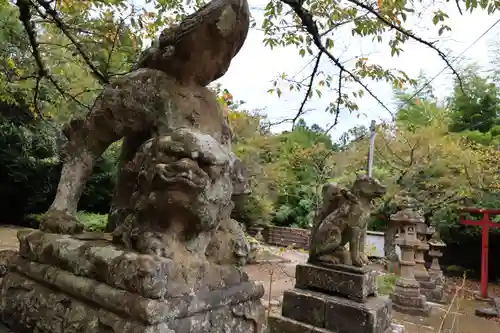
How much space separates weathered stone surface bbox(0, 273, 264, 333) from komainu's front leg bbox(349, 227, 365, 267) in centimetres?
289

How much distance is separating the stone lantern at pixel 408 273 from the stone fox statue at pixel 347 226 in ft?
13.3

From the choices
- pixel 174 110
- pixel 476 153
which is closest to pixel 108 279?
pixel 174 110

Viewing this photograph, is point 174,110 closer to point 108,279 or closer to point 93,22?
point 108,279

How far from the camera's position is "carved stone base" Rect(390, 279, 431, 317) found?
7523 mm

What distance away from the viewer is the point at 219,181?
52.7 inches

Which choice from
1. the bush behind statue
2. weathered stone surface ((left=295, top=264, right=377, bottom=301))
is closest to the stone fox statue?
weathered stone surface ((left=295, top=264, right=377, bottom=301))

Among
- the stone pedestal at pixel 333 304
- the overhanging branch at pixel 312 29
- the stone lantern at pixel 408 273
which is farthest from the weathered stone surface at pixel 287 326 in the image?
the stone lantern at pixel 408 273

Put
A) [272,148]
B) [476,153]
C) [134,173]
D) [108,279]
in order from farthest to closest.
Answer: [272,148] → [476,153] → [134,173] → [108,279]

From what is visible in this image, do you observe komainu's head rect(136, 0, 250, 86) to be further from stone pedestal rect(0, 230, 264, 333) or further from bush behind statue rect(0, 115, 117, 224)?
bush behind statue rect(0, 115, 117, 224)

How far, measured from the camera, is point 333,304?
3.99m

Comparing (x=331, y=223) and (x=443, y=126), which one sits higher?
(x=443, y=126)

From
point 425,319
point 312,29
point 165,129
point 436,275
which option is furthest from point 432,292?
point 165,129

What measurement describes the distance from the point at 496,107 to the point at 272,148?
377 inches

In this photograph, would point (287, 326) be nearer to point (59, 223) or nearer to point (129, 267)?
point (59, 223)
